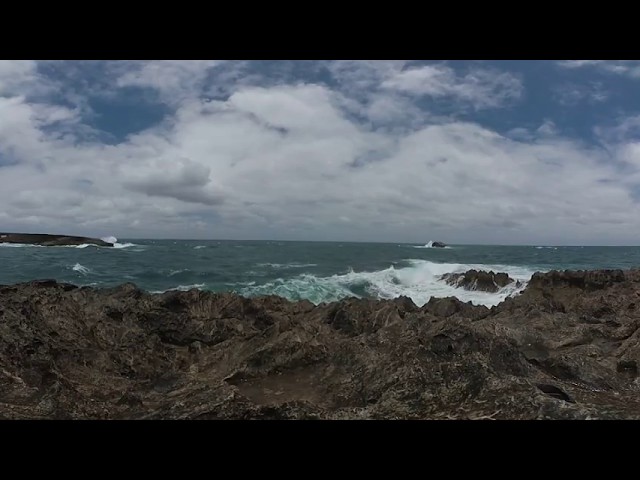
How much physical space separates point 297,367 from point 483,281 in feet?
76.5

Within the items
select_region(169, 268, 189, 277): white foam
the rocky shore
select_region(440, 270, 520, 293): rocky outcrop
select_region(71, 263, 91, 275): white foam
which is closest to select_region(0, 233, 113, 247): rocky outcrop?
select_region(71, 263, 91, 275): white foam

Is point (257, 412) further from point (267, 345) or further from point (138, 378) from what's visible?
point (138, 378)

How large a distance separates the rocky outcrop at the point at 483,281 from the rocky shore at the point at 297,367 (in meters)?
17.5

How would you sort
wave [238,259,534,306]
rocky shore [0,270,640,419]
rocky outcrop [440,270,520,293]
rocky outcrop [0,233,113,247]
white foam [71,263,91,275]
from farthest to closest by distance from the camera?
rocky outcrop [0,233,113,247], white foam [71,263,91,275], rocky outcrop [440,270,520,293], wave [238,259,534,306], rocky shore [0,270,640,419]

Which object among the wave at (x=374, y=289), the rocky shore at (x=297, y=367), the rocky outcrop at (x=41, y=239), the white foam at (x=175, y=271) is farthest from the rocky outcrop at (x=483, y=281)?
the rocky outcrop at (x=41, y=239)

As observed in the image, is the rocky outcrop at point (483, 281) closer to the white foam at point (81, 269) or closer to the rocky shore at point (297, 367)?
the rocky shore at point (297, 367)

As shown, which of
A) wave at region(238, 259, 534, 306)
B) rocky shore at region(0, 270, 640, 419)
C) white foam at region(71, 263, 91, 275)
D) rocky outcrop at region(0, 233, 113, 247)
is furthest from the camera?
rocky outcrop at region(0, 233, 113, 247)

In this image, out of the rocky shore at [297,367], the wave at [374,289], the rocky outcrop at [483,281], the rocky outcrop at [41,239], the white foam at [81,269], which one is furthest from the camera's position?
the rocky outcrop at [41,239]

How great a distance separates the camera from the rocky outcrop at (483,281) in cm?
2447

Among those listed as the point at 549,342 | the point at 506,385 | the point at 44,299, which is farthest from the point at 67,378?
the point at 549,342

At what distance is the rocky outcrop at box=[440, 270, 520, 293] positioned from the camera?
80.3 feet

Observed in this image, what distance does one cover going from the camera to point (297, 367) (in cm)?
480

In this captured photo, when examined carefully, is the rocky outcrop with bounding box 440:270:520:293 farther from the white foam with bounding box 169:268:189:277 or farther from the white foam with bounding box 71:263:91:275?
the white foam with bounding box 71:263:91:275

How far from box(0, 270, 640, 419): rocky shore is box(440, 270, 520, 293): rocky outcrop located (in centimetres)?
1750
